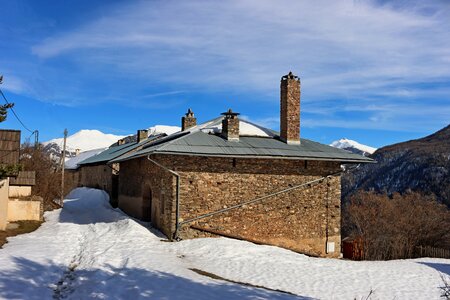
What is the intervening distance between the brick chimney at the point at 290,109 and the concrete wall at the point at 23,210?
11393 mm

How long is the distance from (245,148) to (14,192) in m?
11.9

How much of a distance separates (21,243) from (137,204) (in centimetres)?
666

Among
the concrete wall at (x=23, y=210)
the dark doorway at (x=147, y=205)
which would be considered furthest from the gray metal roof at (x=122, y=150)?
the concrete wall at (x=23, y=210)

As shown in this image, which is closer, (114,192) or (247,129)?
(247,129)

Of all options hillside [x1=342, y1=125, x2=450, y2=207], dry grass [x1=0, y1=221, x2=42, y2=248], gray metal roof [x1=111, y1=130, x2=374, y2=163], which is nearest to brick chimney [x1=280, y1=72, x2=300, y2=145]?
gray metal roof [x1=111, y1=130, x2=374, y2=163]

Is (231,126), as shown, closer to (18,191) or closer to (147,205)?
(147,205)

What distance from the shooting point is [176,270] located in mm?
10773

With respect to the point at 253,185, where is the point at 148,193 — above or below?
below

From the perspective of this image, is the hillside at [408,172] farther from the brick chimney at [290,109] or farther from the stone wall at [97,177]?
the brick chimney at [290,109]

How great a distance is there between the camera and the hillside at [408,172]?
65438 mm

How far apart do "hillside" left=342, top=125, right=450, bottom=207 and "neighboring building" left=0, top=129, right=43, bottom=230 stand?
52808 millimetres

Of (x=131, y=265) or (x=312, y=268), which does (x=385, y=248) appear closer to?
(x=312, y=268)

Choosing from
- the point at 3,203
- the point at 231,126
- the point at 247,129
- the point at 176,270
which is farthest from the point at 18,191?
the point at 176,270

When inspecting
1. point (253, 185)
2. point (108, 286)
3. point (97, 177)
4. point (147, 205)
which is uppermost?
point (97, 177)
